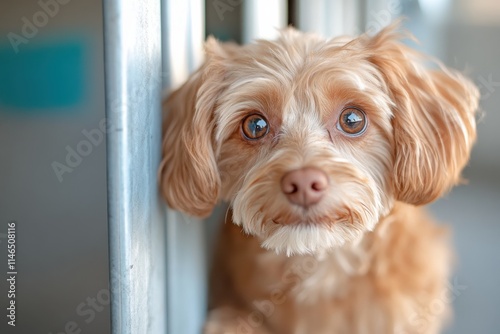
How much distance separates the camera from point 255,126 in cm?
105

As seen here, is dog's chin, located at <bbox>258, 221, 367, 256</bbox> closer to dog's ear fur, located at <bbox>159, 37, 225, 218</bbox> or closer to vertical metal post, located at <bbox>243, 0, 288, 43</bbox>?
dog's ear fur, located at <bbox>159, 37, 225, 218</bbox>

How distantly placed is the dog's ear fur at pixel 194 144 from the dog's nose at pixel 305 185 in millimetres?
212

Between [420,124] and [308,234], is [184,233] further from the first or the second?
[420,124]

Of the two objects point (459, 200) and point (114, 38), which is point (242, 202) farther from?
point (459, 200)

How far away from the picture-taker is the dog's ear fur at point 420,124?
1044 mm

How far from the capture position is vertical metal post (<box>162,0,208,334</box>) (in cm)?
104

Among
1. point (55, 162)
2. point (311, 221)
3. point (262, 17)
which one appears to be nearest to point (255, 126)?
point (311, 221)

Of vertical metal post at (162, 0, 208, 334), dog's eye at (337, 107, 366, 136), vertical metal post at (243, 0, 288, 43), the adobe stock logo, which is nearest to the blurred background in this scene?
the adobe stock logo

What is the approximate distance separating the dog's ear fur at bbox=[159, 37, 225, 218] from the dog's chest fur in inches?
10.0

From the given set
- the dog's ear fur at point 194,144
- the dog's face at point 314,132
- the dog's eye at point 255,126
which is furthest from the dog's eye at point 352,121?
the dog's ear fur at point 194,144

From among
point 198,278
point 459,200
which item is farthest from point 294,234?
point 459,200

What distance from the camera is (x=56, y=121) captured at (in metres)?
0.81

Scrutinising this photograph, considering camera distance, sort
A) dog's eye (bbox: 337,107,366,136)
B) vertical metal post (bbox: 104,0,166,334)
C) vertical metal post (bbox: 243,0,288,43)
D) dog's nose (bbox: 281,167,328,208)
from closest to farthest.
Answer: vertical metal post (bbox: 104,0,166,334) < dog's nose (bbox: 281,167,328,208) < dog's eye (bbox: 337,107,366,136) < vertical metal post (bbox: 243,0,288,43)

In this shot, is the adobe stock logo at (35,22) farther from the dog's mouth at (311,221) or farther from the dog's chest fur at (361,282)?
the dog's chest fur at (361,282)
